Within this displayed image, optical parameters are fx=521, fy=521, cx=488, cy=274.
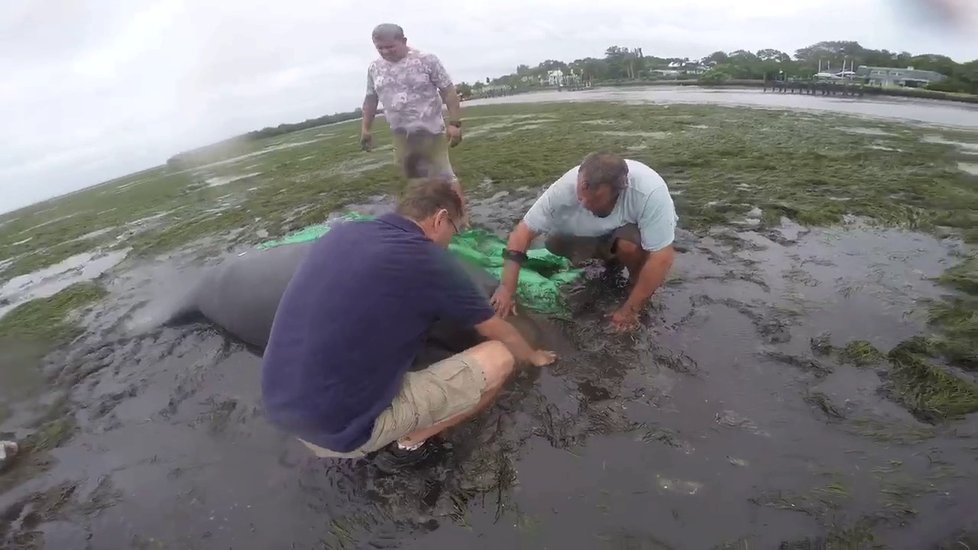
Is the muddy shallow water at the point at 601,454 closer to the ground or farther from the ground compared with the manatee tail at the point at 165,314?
closer to the ground

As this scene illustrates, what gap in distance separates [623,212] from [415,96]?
→ 11.0ft

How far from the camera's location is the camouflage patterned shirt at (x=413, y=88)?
6348 millimetres

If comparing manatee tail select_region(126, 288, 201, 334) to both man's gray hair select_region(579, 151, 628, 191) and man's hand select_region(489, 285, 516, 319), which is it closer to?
man's hand select_region(489, 285, 516, 319)

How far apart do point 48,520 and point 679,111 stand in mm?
20373

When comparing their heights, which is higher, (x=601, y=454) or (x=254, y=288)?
(x=254, y=288)

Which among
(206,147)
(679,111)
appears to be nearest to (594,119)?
(679,111)

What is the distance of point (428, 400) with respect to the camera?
9.33 feet

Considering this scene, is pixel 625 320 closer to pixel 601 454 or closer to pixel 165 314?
pixel 601 454

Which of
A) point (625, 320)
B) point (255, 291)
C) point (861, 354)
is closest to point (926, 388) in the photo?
point (861, 354)

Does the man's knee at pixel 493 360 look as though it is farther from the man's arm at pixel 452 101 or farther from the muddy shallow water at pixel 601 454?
the man's arm at pixel 452 101

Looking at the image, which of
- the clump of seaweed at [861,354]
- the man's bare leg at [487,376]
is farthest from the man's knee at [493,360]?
the clump of seaweed at [861,354]

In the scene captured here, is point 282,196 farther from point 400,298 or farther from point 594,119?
point 594,119

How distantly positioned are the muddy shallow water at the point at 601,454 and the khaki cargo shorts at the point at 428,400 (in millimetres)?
292

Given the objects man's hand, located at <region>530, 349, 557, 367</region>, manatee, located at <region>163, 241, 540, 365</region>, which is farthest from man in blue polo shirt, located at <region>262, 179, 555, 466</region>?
manatee, located at <region>163, 241, 540, 365</region>
